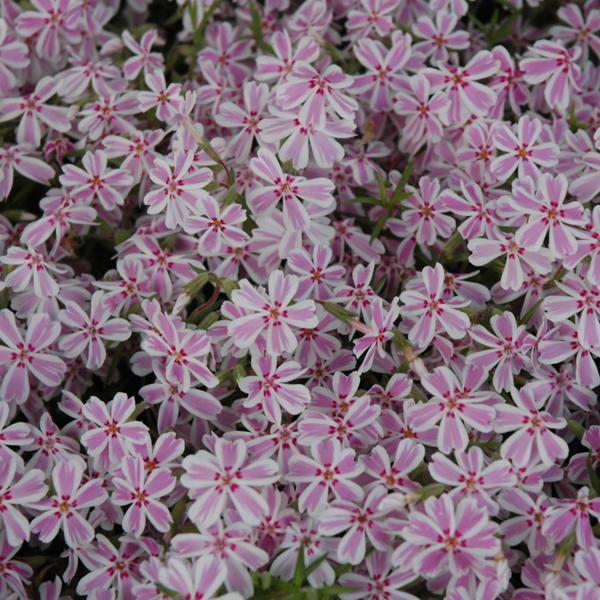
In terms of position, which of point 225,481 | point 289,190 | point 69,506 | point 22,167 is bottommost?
point 69,506

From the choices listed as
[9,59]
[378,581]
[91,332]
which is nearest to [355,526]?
[378,581]

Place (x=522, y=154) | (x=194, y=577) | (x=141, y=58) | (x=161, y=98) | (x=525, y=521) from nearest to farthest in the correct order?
(x=194, y=577)
(x=525, y=521)
(x=522, y=154)
(x=161, y=98)
(x=141, y=58)

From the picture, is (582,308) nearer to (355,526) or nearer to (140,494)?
(355,526)

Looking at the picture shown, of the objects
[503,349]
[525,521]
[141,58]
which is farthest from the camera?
[141,58]

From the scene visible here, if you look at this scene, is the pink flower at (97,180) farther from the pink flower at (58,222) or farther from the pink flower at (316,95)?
the pink flower at (316,95)

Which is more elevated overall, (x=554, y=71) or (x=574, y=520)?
(x=554, y=71)

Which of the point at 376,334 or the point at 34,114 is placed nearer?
the point at 376,334

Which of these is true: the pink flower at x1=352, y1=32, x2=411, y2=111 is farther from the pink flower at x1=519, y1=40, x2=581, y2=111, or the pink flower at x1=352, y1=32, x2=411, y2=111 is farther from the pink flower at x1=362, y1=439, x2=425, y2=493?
the pink flower at x1=362, y1=439, x2=425, y2=493
